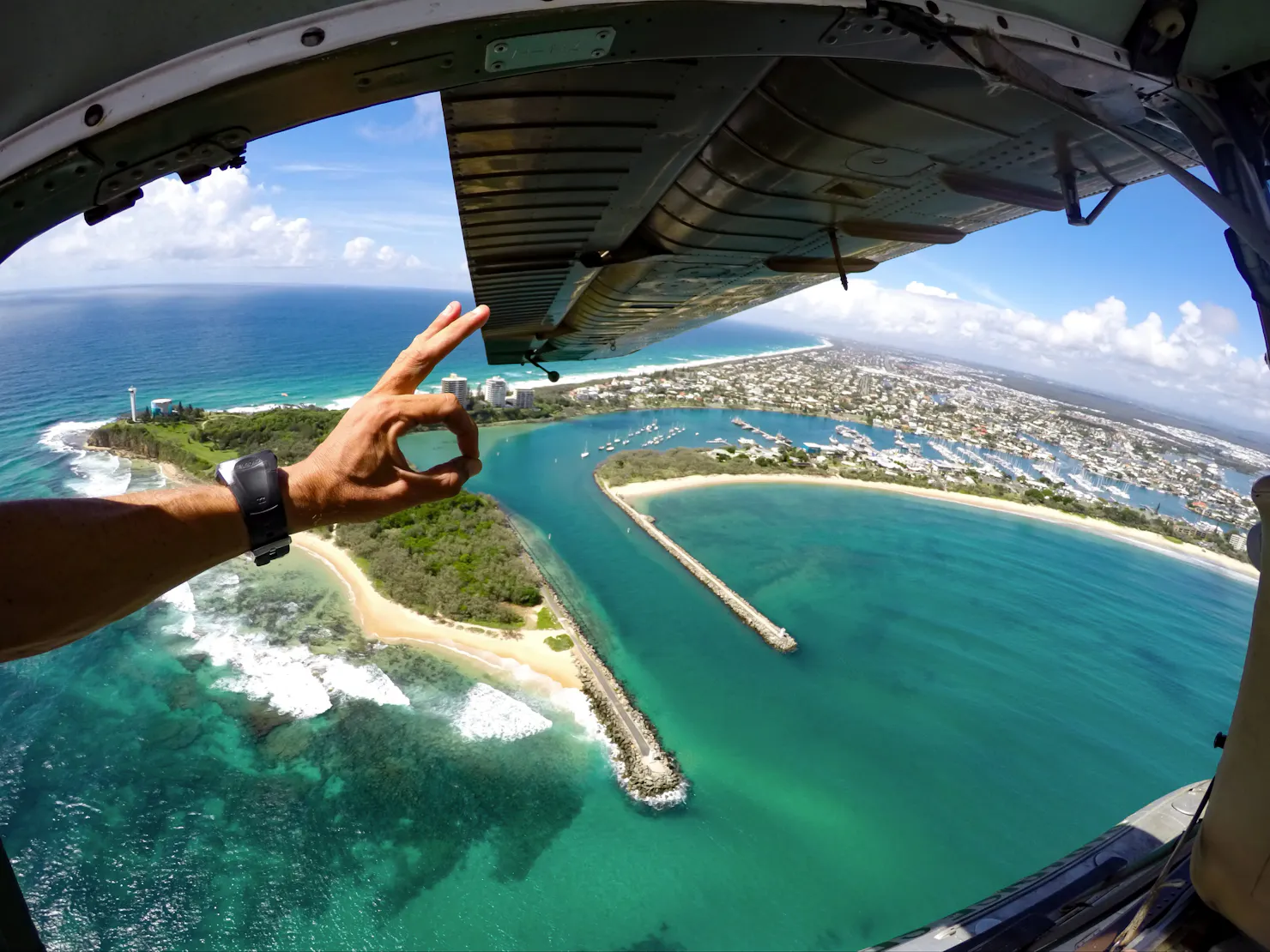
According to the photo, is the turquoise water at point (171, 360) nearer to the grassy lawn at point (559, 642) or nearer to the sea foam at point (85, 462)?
the sea foam at point (85, 462)

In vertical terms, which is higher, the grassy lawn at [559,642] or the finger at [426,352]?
the finger at [426,352]

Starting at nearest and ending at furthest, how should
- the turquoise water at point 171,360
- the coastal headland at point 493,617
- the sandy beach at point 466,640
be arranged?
the coastal headland at point 493,617 → the sandy beach at point 466,640 → the turquoise water at point 171,360

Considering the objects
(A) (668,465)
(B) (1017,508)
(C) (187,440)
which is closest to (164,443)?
(C) (187,440)

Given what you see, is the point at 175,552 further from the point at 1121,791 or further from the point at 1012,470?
the point at 1012,470

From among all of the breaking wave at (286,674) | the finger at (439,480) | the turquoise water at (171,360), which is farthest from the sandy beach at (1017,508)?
the finger at (439,480)

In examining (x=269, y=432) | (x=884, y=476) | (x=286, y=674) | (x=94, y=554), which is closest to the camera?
(x=94, y=554)

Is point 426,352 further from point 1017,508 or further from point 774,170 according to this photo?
point 1017,508

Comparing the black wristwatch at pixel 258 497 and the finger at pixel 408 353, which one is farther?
the finger at pixel 408 353
